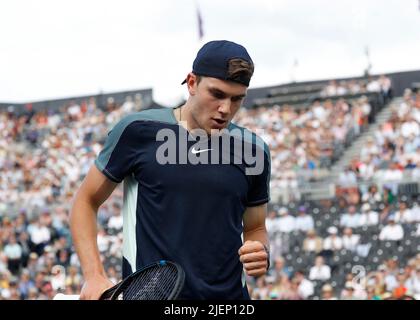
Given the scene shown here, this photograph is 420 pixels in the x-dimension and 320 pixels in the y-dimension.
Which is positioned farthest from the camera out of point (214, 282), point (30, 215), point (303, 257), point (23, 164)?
point (23, 164)

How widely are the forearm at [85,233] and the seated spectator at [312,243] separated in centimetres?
1316

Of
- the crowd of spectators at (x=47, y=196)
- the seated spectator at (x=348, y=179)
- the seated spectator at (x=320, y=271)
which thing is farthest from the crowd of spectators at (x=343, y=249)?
the crowd of spectators at (x=47, y=196)

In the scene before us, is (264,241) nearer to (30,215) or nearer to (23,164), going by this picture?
(30,215)

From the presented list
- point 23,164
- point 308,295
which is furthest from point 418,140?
point 23,164

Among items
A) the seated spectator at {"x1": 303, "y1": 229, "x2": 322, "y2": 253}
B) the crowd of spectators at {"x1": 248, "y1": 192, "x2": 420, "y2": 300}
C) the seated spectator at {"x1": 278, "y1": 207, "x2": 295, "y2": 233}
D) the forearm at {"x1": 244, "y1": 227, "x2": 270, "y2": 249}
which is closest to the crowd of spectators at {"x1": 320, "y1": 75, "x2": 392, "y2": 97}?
the crowd of spectators at {"x1": 248, "y1": 192, "x2": 420, "y2": 300}

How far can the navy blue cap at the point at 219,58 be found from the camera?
414cm

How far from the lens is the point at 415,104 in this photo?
20.9 m

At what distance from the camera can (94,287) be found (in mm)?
3973

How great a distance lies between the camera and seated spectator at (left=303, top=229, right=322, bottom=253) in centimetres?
1723

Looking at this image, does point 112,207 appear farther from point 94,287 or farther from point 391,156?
point 94,287

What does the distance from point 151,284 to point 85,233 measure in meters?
0.68

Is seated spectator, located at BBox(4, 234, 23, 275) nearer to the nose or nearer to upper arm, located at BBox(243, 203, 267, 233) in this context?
upper arm, located at BBox(243, 203, 267, 233)

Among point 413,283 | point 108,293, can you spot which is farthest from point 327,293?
point 108,293
